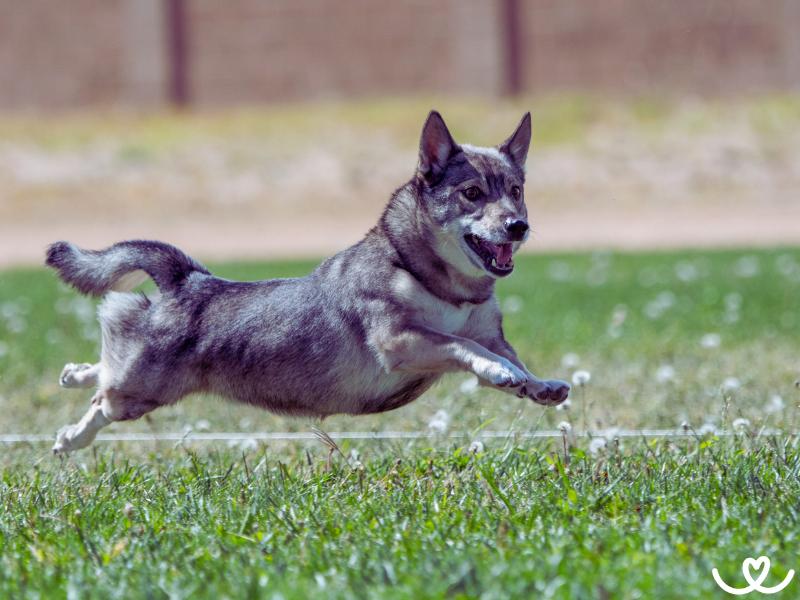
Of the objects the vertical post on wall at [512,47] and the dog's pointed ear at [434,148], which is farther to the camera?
the vertical post on wall at [512,47]

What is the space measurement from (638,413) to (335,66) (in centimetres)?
2515

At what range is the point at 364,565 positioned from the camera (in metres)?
3.59

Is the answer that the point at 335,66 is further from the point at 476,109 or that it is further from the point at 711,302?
the point at 711,302

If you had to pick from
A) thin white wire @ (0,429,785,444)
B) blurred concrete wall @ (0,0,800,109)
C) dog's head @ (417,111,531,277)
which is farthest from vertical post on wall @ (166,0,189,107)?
dog's head @ (417,111,531,277)

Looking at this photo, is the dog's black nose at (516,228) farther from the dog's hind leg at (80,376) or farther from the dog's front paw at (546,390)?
the dog's hind leg at (80,376)

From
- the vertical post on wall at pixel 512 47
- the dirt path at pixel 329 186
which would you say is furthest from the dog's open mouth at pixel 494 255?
the vertical post on wall at pixel 512 47

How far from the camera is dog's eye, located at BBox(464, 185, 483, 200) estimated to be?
4.71 metres

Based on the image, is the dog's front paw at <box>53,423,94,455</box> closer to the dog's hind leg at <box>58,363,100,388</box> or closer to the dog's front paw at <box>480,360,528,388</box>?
the dog's hind leg at <box>58,363,100,388</box>

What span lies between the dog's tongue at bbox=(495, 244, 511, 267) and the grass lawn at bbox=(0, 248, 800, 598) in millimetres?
707

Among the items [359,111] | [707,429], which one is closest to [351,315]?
[707,429]

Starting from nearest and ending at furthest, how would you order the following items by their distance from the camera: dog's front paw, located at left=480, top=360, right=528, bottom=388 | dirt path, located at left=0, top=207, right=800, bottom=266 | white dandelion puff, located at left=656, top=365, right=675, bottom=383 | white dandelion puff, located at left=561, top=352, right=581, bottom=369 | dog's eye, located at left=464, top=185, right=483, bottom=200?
dog's front paw, located at left=480, top=360, right=528, bottom=388
dog's eye, located at left=464, top=185, right=483, bottom=200
white dandelion puff, located at left=656, top=365, right=675, bottom=383
white dandelion puff, located at left=561, top=352, right=581, bottom=369
dirt path, located at left=0, top=207, right=800, bottom=266

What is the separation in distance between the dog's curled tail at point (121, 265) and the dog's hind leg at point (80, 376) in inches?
12.0

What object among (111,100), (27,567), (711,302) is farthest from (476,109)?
(27,567)

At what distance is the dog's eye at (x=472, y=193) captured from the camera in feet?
15.5
